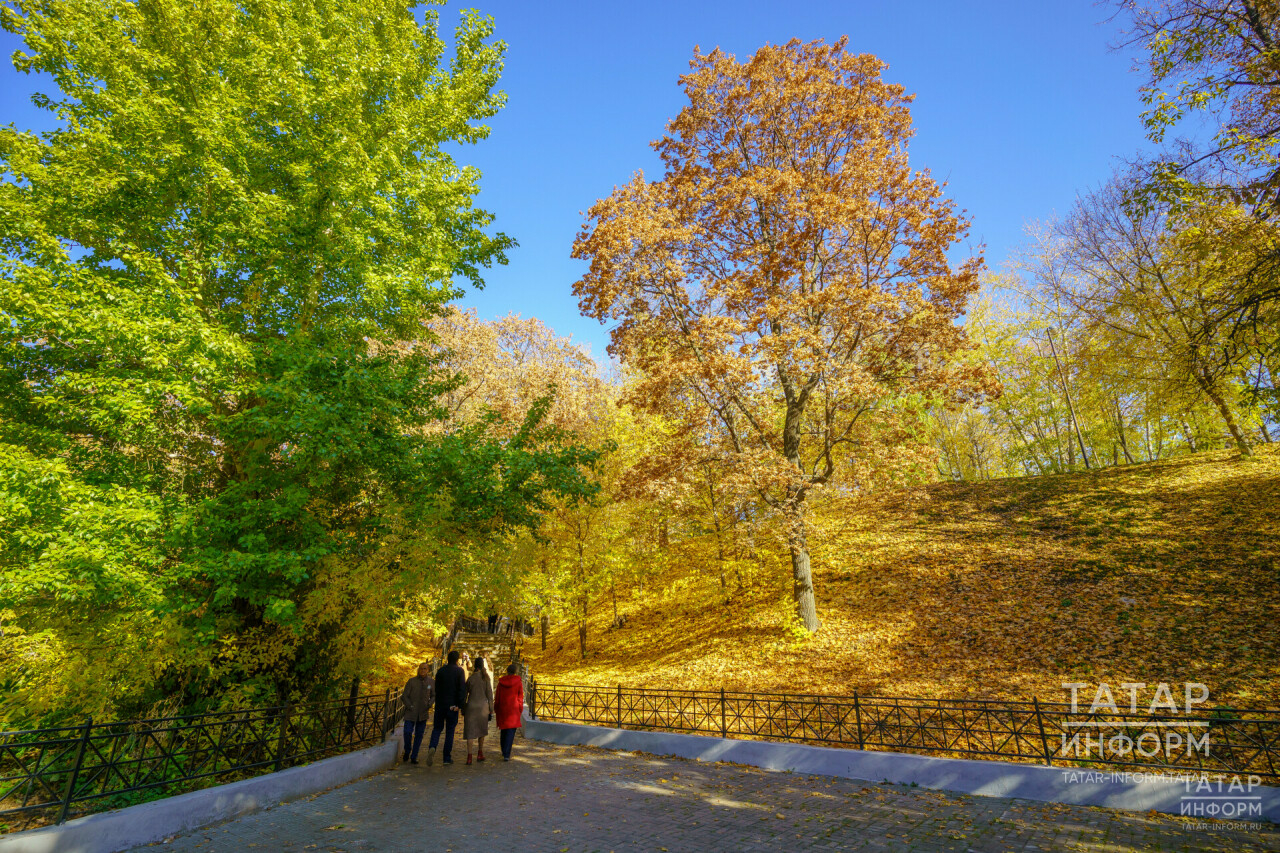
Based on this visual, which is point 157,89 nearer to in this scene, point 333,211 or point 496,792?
point 333,211

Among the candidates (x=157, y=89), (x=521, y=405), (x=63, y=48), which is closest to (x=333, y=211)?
(x=157, y=89)

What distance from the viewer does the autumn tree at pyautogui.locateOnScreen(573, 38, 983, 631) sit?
1412cm

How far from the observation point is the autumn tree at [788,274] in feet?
46.3

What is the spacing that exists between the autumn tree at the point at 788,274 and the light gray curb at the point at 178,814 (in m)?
9.87

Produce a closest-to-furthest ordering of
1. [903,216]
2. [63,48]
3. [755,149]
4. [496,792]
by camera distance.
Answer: [496,792]
[63,48]
[903,216]
[755,149]

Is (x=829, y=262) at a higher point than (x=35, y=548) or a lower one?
higher

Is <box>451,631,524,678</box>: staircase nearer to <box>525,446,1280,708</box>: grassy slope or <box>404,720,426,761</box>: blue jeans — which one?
<box>525,446,1280,708</box>: grassy slope

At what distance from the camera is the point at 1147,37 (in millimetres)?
9516

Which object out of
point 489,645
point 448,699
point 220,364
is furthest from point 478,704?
point 489,645

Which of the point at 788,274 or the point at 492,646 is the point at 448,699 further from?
the point at 492,646

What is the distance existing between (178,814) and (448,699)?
13.1ft

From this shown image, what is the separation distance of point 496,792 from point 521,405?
19.8m

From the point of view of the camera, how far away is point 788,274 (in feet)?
49.7

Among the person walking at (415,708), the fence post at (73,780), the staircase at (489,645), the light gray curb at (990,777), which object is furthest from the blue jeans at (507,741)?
the staircase at (489,645)
